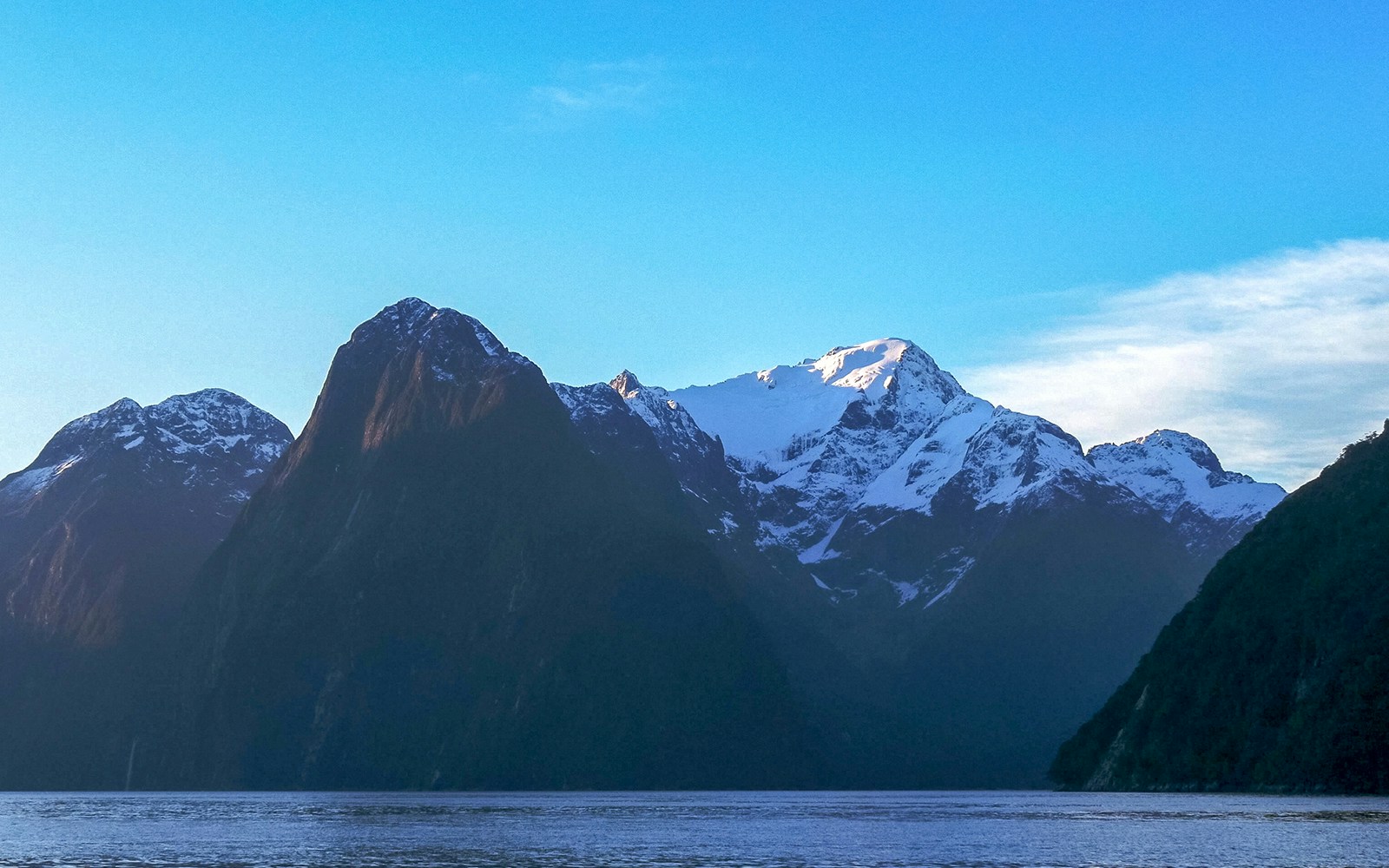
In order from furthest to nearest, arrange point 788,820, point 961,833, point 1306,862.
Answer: point 788,820 < point 961,833 < point 1306,862

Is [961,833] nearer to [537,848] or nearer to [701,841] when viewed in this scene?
[701,841]

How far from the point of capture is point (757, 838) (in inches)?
5207

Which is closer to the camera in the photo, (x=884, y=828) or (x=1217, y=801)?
(x=884, y=828)

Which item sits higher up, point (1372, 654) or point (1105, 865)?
point (1372, 654)

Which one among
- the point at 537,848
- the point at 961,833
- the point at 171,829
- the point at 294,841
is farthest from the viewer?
the point at 171,829

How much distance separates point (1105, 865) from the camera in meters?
95.6

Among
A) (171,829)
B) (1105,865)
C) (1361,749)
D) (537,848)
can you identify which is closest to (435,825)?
(171,829)

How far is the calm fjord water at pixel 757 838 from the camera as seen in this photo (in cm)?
10325

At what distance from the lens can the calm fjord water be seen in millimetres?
103250

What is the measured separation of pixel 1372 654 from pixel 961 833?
78.9 metres

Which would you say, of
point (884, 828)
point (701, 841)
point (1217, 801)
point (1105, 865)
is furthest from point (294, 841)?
point (1217, 801)

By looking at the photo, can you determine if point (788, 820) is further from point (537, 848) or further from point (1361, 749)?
point (1361, 749)

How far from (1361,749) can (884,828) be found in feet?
242

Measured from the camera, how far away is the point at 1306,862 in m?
92.2
